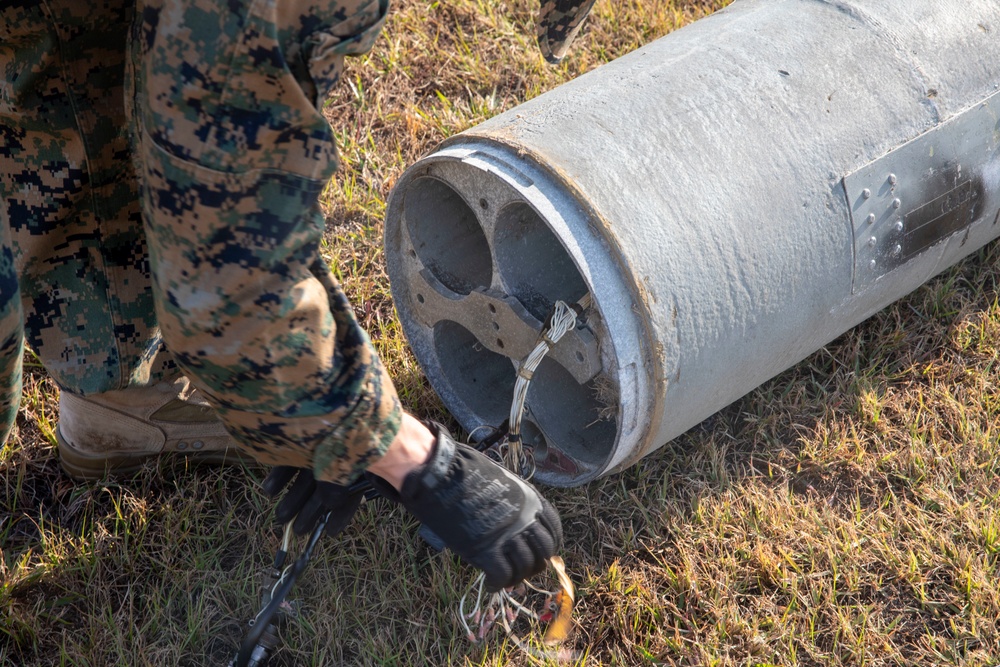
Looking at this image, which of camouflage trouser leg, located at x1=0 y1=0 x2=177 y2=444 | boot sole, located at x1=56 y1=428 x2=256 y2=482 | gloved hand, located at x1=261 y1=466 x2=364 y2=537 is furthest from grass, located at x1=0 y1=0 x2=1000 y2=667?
camouflage trouser leg, located at x1=0 y1=0 x2=177 y2=444

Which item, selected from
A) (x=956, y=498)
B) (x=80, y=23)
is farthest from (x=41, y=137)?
(x=956, y=498)

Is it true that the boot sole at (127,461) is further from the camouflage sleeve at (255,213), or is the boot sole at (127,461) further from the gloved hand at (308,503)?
the camouflage sleeve at (255,213)

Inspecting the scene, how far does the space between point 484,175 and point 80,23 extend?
2.44 feet

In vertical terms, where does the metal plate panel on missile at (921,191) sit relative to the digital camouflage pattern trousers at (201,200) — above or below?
below

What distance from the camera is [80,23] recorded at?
168 cm

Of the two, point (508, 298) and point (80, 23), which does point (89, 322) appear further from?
point (508, 298)

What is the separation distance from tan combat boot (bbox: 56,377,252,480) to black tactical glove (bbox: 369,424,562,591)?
63 cm

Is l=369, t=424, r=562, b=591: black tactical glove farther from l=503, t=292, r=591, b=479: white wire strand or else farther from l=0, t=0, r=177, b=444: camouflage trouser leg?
l=0, t=0, r=177, b=444: camouflage trouser leg

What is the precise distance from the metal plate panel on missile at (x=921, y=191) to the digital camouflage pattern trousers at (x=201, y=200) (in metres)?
0.99

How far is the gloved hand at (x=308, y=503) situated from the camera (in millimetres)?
1752

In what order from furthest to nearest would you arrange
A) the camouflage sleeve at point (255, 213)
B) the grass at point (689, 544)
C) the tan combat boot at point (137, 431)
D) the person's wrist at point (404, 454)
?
the tan combat boot at point (137, 431) < the grass at point (689, 544) < the person's wrist at point (404, 454) < the camouflage sleeve at point (255, 213)

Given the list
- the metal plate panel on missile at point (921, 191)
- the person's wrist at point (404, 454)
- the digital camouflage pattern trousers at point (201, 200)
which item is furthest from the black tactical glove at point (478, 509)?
the metal plate panel on missile at point (921, 191)

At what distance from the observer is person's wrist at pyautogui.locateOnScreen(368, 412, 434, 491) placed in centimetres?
164

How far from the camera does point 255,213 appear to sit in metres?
1.40
